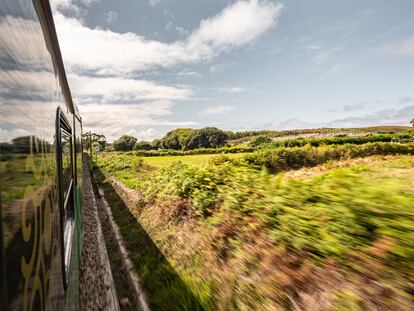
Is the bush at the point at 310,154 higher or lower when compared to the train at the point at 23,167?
lower

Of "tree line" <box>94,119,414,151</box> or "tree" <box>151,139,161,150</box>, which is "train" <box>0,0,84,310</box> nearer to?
"tree line" <box>94,119,414,151</box>

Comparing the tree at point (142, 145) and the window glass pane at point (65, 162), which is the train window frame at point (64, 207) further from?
the tree at point (142, 145)

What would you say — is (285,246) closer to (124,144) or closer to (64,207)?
(64,207)

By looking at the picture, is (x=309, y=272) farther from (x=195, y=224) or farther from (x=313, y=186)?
(x=195, y=224)

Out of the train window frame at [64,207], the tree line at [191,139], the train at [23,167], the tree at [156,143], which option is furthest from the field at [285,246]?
the tree at [156,143]

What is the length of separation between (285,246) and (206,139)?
76.1m

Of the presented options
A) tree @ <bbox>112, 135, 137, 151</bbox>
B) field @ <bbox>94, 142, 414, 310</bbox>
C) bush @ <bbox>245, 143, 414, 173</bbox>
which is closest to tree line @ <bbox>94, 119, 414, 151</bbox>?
tree @ <bbox>112, 135, 137, 151</bbox>

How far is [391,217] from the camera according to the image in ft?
10.4

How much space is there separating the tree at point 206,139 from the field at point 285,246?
7266cm

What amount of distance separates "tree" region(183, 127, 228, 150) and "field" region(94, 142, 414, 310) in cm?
7266

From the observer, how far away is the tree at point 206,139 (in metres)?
79.9

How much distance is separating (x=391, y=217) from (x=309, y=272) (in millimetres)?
1320

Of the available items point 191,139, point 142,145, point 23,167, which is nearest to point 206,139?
point 191,139

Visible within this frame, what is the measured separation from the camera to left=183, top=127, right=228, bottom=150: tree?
79938 millimetres
